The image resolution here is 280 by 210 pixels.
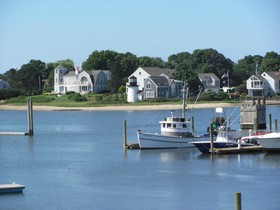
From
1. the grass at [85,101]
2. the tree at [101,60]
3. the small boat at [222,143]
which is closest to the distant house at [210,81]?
the grass at [85,101]

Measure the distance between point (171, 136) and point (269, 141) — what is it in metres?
7.73

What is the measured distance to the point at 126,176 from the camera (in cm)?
4756

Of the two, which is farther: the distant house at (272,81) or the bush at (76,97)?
the bush at (76,97)

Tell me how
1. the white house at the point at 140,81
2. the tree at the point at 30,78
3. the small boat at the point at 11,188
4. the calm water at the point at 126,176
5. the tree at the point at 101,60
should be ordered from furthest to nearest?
the tree at the point at 30,78, the tree at the point at 101,60, the white house at the point at 140,81, the small boat at the point at 11,188, the calm water at the point at 126,176

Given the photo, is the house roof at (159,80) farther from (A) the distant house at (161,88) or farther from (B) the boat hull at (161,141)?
(B) the boat hull at (161,141)

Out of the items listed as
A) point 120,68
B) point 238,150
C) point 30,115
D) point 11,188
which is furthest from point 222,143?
point 120,68

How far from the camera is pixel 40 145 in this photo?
69.1 meters

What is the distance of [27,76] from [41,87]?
485cm

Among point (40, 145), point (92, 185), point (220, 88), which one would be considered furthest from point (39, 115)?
point (92, 185)

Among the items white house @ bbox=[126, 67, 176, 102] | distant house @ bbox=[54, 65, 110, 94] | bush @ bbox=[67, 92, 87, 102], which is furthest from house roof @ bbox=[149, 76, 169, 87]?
distant house @ bbox=[54, 65, 110, 94]

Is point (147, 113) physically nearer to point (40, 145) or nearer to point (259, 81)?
point (259, 81)

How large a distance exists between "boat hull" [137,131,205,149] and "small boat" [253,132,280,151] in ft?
18.7

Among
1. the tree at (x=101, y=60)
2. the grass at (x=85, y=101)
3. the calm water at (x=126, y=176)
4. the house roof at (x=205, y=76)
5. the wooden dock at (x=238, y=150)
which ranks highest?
the tree at (x=101, y=60)

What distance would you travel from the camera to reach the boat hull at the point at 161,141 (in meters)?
59.1
